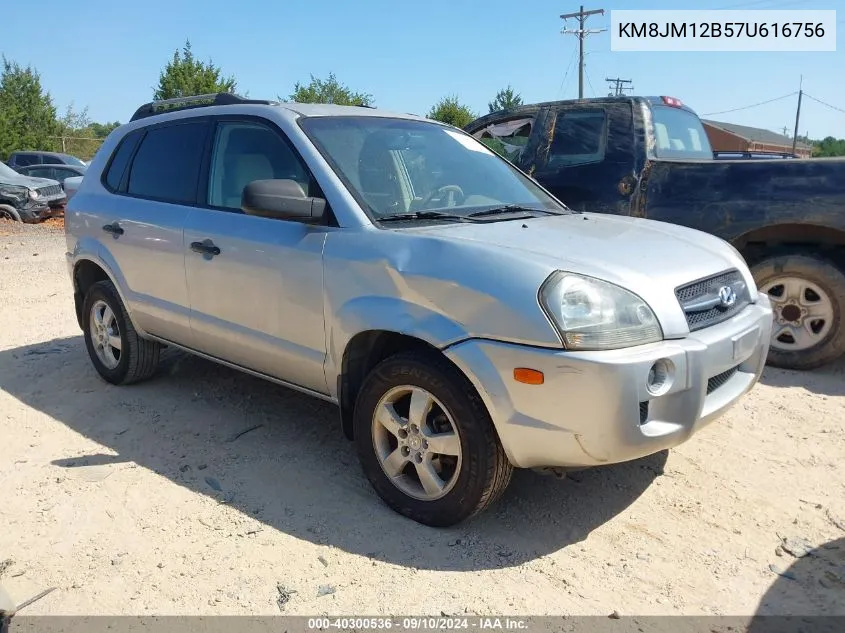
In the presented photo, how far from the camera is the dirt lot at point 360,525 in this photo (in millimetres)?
2727

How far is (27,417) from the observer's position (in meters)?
4.60

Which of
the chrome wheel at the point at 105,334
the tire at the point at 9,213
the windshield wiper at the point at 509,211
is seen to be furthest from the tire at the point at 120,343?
the tire at the point at 9,213

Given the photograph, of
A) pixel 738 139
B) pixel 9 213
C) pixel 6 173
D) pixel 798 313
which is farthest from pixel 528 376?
pixel 738 139

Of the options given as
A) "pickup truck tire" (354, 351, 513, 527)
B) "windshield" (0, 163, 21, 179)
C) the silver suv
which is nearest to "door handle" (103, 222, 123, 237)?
the silver suv

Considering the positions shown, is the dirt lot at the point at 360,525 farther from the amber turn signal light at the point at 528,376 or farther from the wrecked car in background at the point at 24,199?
the wrecked car in background at the point at 24,199

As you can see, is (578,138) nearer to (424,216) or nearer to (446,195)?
(446,195)

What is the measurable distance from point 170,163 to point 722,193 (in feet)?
12.8

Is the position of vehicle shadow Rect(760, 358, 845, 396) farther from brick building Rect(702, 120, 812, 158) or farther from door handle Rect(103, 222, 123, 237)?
brick building Rect(702, 120, 812, 158)

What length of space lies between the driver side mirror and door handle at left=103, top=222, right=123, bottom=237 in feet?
5.71

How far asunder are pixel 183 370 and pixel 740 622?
423 cm

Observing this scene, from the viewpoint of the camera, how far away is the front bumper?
261 cm

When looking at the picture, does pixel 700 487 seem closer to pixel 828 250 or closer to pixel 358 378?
pixel 358 378

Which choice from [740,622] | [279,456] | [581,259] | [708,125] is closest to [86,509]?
Answer: [279,456]

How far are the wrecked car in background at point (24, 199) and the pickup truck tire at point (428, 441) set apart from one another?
52.0ft
